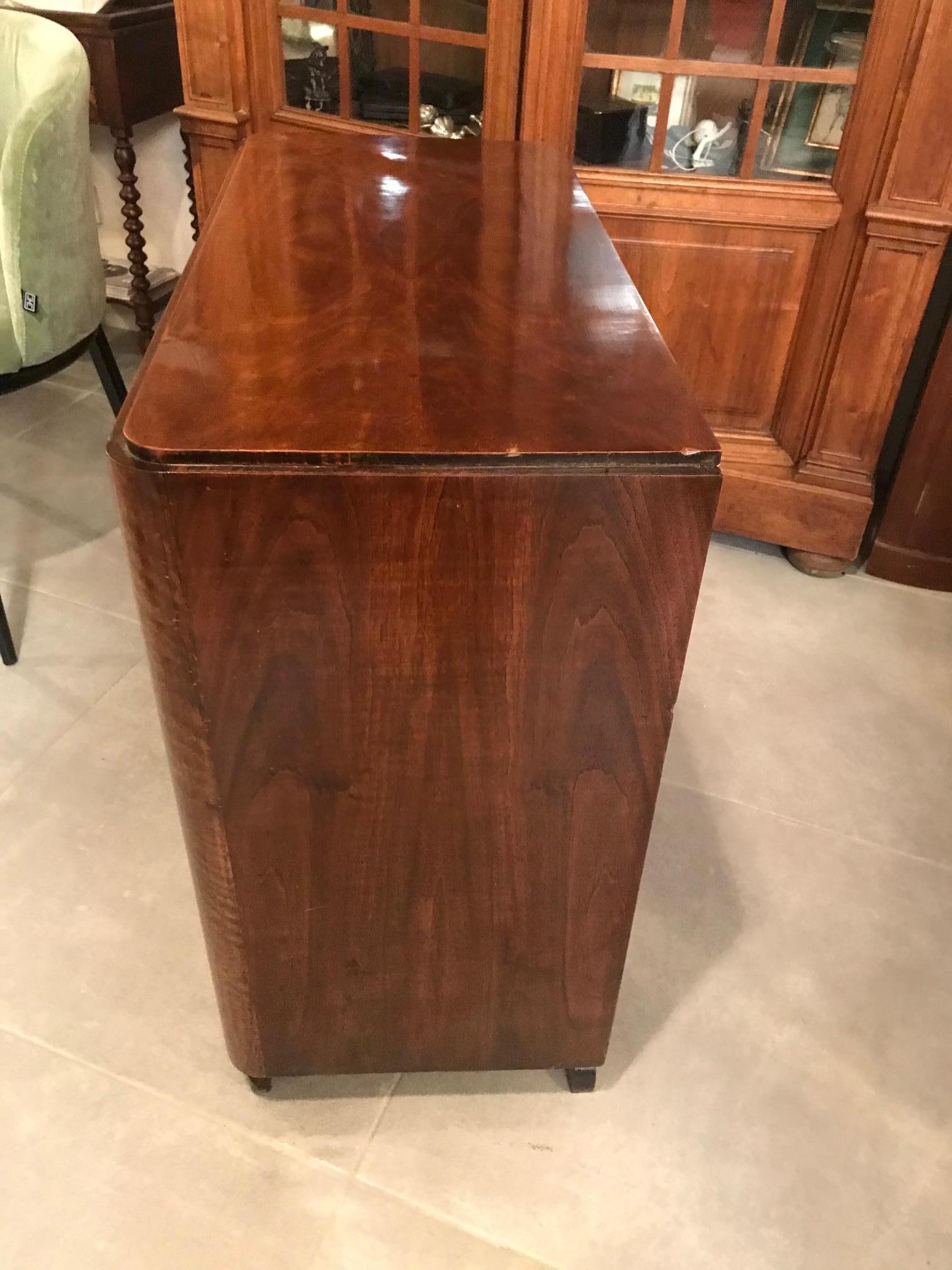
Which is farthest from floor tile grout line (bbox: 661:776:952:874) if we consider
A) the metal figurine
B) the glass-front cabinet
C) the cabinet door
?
the metal figurine

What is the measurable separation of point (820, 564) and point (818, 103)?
2.42ft

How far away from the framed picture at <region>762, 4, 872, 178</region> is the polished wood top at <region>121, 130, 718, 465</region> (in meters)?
0.61

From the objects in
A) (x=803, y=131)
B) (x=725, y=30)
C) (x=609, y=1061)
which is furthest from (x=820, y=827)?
(x=725, y=30)

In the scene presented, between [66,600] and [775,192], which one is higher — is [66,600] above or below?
below

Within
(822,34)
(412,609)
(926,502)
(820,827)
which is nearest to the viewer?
(412,609)

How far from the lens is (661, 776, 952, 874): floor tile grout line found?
52.1 inches

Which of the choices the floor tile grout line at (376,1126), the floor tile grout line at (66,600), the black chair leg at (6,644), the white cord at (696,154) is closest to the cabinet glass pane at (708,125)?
the white cord at (696,154)

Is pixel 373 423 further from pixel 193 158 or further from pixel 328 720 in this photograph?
pixel 193 158

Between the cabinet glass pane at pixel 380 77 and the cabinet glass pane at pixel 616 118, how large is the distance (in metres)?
0.30

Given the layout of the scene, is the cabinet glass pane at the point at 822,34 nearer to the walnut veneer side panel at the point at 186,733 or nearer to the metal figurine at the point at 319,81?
the metal figurine at the point at 319,81

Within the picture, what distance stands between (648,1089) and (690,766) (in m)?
0.50

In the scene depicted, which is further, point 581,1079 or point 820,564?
point 820,564

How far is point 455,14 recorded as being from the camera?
1.56 m

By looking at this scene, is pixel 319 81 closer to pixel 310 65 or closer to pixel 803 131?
pixel 310 65
